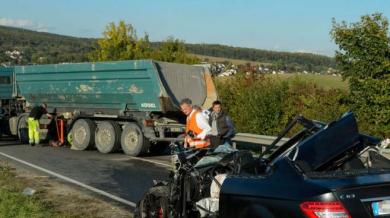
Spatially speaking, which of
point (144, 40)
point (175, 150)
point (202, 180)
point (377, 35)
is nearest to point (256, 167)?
point (202, 180)

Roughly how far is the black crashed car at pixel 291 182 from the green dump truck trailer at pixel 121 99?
27.8 feet

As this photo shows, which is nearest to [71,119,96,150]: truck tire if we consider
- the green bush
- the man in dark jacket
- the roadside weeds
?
the green bush

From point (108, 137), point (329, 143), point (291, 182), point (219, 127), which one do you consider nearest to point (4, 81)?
point (108, 137)

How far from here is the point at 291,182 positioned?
422 cm

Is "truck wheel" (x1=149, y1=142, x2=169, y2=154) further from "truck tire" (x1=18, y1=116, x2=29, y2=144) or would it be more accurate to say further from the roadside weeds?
the roadside weeds

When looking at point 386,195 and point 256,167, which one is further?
point 256,167

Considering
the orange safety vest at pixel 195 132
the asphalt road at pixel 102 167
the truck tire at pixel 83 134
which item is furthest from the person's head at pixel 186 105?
the truck tire at pixel 83 134

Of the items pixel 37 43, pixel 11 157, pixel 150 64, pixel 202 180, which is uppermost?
pixel 37 43

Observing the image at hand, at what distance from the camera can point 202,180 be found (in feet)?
18.7

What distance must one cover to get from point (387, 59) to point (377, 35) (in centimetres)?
72

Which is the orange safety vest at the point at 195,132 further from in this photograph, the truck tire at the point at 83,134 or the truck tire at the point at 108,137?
the truck tire at the point at 83,134

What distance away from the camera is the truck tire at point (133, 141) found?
1502 cm

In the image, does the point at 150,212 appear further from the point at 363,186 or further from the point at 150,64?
the point at 150,64

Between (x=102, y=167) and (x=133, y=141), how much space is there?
265 cm
